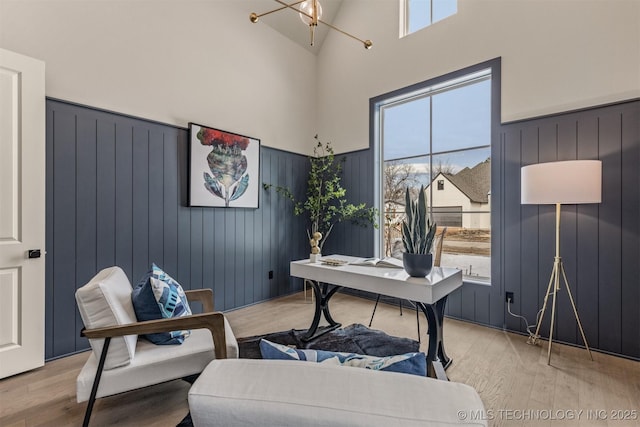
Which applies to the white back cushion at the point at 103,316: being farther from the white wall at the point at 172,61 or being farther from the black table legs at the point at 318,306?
the white wall at the point at 172,61

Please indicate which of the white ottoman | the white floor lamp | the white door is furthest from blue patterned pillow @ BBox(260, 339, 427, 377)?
the white door

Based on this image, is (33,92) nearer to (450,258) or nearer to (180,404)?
(180,404)

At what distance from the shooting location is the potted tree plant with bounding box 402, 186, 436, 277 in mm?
2020

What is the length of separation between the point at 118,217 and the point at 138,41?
5.47ft

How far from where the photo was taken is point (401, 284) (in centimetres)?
200

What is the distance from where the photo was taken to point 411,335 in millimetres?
2820

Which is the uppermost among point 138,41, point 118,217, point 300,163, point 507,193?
point 138,41

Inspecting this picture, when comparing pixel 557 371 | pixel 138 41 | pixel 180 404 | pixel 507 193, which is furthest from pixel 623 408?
pixel 138 41

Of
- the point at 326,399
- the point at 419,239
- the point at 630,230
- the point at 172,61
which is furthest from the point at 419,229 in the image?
the point at 172,61

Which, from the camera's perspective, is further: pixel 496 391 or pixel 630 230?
pixel 630 230

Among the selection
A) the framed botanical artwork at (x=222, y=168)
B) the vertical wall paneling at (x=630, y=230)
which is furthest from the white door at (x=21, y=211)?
the vertical wall paneling at (x=630, y=230)

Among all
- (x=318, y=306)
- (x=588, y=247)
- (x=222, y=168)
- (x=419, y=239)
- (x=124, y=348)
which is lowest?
(x=318, y=306)

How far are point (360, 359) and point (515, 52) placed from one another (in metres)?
3.37

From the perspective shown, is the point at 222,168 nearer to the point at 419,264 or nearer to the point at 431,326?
the point at 419,264
